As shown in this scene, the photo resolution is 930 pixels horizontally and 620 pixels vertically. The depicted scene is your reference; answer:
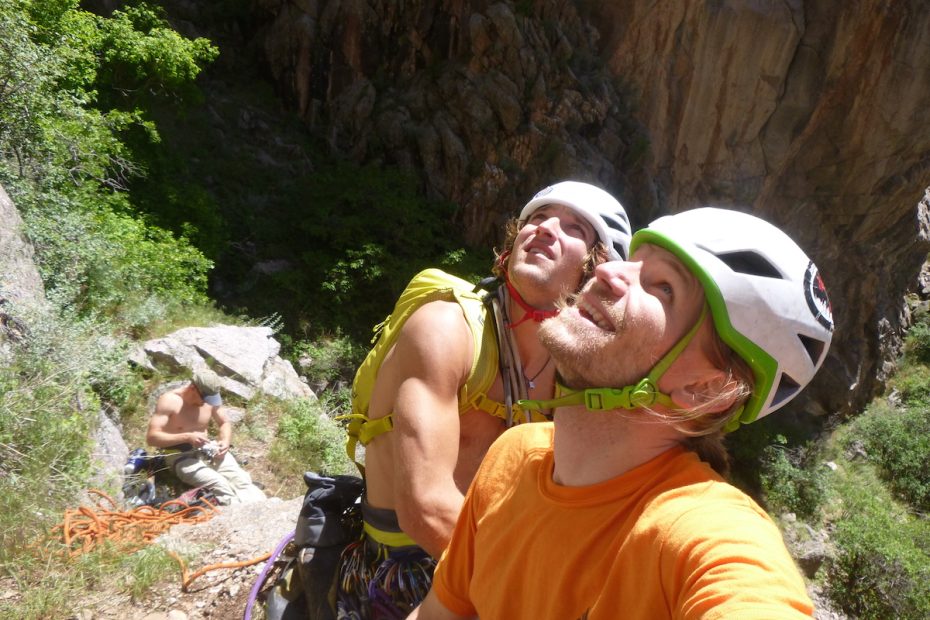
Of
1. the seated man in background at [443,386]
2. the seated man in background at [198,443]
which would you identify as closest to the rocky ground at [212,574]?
the seated man in background at [443,386]

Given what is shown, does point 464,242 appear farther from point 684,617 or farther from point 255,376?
point 684,617

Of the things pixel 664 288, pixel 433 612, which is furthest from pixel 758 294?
pixel 433 612

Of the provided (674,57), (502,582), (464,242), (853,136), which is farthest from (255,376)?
(853,136)

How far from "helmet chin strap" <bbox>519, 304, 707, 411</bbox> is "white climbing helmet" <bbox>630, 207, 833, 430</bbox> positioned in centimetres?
7

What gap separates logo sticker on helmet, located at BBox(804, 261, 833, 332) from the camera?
1380 mm

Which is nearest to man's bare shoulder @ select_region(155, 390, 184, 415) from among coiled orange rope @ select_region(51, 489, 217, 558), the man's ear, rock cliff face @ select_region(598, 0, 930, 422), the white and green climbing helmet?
coiled orange rope @ select_region(51, 489, 217, 558)

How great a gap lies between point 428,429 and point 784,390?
994 millimetres

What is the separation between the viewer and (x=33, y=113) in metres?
7.36

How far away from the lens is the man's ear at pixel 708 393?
124 cm

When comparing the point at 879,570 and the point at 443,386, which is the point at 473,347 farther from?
the point at 879,570

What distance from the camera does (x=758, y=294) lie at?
4.18 feet

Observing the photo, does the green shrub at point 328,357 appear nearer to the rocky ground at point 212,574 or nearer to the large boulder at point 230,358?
the large boulder at point 230,358

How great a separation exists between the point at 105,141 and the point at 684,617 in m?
10.8

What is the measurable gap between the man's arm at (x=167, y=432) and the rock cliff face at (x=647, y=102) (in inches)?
416
